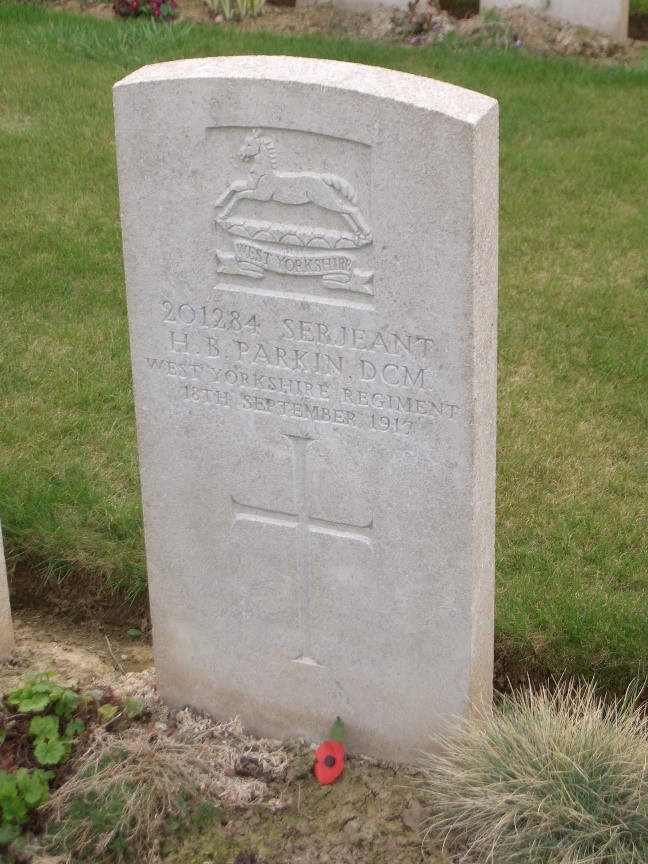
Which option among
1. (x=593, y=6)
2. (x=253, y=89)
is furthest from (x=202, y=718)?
(x=593, y=6)

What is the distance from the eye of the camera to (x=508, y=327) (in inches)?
225

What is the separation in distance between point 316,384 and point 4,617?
4.68 feet

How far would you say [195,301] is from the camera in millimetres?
3150

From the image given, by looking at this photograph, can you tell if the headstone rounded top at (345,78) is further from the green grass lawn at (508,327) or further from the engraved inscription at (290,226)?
the green grass lawn at (508,327)

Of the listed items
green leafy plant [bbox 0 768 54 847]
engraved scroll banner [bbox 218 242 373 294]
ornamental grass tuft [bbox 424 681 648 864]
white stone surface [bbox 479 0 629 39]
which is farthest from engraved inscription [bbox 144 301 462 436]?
white stone surface [bbox 479 0 629 39]

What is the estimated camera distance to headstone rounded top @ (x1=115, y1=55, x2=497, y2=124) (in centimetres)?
271

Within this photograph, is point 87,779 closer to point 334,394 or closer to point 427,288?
point 334,394

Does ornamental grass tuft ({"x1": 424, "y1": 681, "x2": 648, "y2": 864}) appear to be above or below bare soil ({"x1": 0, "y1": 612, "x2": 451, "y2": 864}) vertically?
above

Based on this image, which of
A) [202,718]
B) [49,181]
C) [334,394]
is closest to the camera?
[334,394]

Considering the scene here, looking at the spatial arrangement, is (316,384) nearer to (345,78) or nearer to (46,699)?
(345,78)

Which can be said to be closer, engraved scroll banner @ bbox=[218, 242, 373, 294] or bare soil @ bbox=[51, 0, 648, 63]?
engraved scroll banner @ bbox=[218, 242, 373, 294]

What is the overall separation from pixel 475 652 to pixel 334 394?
79 cm

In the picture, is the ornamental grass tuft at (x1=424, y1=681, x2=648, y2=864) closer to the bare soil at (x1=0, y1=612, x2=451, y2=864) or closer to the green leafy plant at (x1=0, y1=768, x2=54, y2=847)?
the bare soil at (x1=0, y1=612, x2=451, y2=864)

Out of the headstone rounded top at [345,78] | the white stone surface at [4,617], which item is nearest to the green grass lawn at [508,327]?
the white stone surface at [4,617]
